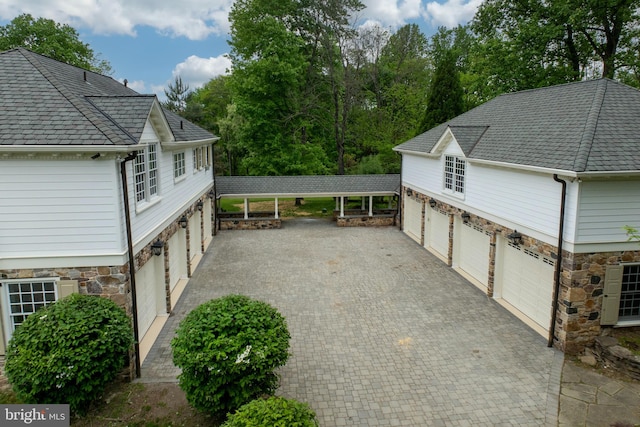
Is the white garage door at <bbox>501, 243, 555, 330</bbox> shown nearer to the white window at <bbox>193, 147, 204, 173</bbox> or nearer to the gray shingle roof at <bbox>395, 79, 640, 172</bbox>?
the gray shingle roof at <bbox>395, 79, 640, 172</bbox>

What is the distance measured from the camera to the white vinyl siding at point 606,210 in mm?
9867

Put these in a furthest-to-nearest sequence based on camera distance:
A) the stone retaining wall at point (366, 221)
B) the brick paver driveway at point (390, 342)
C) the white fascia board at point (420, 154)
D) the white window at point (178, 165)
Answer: the stone retaining wall at point (366, 221) → the white fascia board at point (420, 154) → the white window at point (178, 165) → the brick paver driveway at point (390, 342)

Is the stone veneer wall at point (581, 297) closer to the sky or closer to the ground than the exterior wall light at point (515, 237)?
closer to the ground

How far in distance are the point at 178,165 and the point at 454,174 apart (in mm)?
10631

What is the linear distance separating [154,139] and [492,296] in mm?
11520

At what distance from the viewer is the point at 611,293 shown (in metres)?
10.2

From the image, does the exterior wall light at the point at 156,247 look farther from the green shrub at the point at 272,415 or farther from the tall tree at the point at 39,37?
the tall tree at the point at 39,37

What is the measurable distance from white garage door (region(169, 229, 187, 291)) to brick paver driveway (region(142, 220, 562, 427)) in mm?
604

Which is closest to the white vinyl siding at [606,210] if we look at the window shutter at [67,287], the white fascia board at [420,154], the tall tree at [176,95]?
the white fascia board at [420,154]

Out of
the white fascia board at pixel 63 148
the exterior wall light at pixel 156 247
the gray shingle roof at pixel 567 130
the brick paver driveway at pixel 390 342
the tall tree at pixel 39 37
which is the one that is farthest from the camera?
the tall tree at pixel 39 37

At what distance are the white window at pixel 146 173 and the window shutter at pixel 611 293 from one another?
11.3 m

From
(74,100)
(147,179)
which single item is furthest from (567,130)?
(74,100)

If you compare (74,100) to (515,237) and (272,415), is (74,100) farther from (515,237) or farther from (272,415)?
(515,237)

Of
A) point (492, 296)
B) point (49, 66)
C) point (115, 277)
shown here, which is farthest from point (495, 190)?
point (49, 66)
